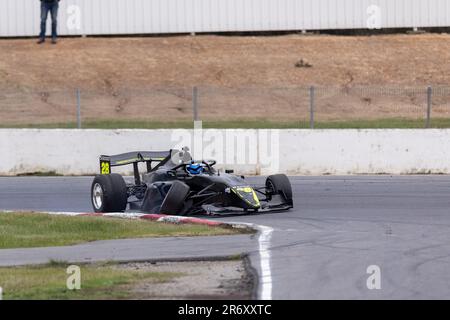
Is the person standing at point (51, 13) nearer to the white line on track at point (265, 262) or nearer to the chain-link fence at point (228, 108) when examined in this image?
the chain-link fence at point (228, 108)

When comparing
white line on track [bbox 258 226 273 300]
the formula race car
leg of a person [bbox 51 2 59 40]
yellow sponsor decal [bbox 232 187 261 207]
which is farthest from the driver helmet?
leg of a person [bbox 51 2 59 40]

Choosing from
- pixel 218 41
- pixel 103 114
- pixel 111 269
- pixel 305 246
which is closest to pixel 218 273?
pixel 111 269

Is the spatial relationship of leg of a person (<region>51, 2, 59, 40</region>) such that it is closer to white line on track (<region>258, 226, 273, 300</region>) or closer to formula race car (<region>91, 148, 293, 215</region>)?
formula race car (<region>91, 148, 293, 215</region>)

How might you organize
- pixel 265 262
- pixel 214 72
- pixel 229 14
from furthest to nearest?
pixel 229 14
pixel 214 72
pixel 265 262

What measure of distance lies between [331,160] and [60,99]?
1023cm

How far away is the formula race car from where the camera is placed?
16672 mm

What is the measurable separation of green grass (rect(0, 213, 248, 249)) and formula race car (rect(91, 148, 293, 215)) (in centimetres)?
A: 90

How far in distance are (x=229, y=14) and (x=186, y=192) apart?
20368 millimetres

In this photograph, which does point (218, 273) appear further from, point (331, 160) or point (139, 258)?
point (331, 160)

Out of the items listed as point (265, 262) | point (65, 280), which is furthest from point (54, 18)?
point (65, 280)

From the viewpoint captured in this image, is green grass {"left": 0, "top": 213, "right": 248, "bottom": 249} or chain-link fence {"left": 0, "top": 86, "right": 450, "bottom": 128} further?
chain-link fence {"left": 0, "top": 86, "right": 450, "bottom": 128}

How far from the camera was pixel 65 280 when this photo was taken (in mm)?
11000

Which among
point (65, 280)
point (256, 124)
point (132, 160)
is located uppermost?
point (256, 124)

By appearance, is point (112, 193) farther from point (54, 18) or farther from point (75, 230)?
point (54, 18)
